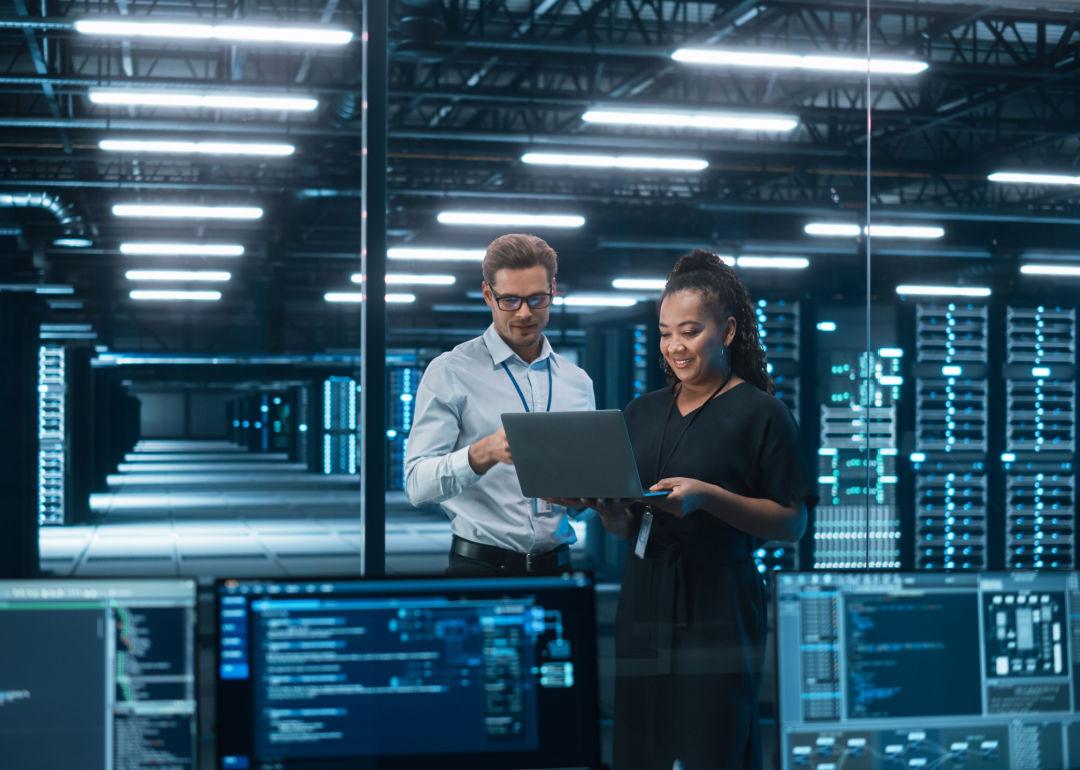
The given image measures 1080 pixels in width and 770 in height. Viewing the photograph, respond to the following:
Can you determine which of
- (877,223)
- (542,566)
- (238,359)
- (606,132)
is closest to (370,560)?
(238,359)

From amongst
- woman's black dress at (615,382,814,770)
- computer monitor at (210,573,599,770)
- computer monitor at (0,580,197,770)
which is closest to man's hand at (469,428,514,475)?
woman's black dress at (615,382,814,770)

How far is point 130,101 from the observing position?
Result: 186 inches

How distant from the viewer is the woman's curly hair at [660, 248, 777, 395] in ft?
6.94

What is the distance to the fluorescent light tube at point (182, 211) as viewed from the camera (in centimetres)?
499

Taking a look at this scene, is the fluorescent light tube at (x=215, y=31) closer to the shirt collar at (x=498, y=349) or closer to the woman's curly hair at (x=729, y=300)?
the shirt collar at (x=498, y=349)

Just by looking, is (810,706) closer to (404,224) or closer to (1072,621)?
(1072,621)

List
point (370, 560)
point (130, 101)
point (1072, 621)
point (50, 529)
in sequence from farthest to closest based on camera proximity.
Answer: point (50, 529) → point (130, 101) → point (370, 560) → point (1072, 621)

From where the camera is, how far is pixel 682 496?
1865 mm

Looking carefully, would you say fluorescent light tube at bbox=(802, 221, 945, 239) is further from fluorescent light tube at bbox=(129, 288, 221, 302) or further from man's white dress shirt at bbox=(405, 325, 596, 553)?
man's white dress shirt at bbox=(405, 325, 596, 553)

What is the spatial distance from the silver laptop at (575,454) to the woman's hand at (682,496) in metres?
0.02

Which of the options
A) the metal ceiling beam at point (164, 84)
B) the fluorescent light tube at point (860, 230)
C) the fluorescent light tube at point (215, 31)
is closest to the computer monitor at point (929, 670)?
the metal ceiling beam at point (164, 84)

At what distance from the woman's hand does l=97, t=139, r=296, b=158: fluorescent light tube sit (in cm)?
360

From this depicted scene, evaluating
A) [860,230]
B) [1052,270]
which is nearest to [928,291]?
[860,230]

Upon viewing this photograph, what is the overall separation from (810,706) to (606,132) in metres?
4.63
